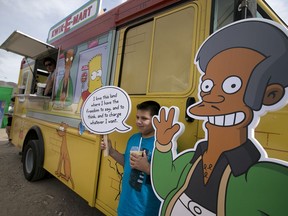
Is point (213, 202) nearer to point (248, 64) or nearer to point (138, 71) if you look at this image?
point (248, 64)

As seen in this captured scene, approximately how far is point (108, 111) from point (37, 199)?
2.55 meters

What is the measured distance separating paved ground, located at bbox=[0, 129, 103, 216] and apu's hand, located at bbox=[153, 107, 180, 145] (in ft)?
7.04

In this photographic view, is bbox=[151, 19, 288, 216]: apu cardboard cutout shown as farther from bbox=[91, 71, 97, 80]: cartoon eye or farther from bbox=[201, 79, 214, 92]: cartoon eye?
bbox=[91, 71, 97, 80]: cartoon eye

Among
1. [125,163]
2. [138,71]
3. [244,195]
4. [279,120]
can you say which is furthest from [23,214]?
[279,120]

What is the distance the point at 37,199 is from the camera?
11.1ft

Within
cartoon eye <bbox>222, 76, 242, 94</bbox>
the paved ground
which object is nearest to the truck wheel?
the paved ground

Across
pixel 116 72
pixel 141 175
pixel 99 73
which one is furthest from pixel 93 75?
pixel 141 175

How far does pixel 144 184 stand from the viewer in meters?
1.54

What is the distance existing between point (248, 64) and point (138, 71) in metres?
1.16

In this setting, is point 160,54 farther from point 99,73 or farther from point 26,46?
point 26,46

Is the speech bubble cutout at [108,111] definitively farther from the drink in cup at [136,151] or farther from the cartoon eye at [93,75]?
the cartoon eye at [93,75]

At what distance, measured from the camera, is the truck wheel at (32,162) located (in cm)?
367

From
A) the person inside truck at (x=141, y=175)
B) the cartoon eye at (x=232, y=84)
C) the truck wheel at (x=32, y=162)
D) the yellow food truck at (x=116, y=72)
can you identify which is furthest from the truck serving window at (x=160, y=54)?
the truck wheel at (x=32, y=162)

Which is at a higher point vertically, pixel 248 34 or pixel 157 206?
pixel 248 34
